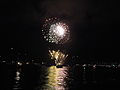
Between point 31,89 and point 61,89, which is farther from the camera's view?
point 61,89

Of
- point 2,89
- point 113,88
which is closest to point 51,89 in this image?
point 2,89

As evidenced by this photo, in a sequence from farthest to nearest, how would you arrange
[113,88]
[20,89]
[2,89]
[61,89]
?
[113,88]
[61,89]
[20,89]
[2,89]

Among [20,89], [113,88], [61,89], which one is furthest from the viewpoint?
[113,88]

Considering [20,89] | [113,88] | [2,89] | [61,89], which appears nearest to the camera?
[2,89]

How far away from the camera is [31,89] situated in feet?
218

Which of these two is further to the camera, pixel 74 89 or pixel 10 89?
pixel 74 89

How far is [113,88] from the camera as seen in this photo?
76.7m

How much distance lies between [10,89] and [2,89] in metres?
2.73

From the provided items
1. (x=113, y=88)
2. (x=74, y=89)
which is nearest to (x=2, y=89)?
(x=74, y=89)

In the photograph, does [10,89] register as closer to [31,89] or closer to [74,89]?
[31,89]

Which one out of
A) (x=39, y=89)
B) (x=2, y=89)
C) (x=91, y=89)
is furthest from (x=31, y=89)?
(x=91, y=89)

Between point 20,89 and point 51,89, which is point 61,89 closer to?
point 51,89

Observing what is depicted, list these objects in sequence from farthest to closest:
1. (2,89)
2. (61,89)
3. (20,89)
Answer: (61,89), (20,89), (2,89)

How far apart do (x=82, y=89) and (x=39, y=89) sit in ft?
42.5
